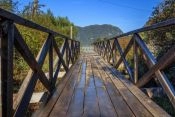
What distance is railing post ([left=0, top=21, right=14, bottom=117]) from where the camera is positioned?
74.2 inches

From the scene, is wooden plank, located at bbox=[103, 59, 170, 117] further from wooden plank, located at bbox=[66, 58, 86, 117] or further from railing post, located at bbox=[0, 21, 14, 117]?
railing post, located at bbox=[0, 21, 14, 117]

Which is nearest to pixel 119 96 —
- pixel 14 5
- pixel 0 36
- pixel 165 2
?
pixel 0 36

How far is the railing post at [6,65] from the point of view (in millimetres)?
1884

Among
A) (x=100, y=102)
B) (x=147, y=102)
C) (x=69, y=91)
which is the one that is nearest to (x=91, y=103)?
(x=100, y=102)

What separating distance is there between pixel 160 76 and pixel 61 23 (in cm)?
3063

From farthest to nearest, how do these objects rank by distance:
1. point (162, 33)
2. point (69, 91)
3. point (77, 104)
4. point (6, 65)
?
1. point (162, 33)
2. point (69, 91)
3. point (77, 104)
4. point (6, 65)

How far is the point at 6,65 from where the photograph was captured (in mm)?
1922

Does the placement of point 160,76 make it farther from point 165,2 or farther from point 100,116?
point 165,2

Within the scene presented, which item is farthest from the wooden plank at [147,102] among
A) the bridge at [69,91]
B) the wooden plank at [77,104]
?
the wooden plank at [77,104]

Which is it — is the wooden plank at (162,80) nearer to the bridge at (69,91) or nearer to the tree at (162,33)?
the bridge at (69,91)

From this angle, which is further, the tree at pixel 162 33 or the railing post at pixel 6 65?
the tree at pixel 162 33

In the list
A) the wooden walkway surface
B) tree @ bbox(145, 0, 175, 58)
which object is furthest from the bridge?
tree @ bbox(145, 0, 175, 58)

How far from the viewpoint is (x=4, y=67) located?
1910mm

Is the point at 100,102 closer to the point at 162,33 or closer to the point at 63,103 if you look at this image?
the point at 63,103
